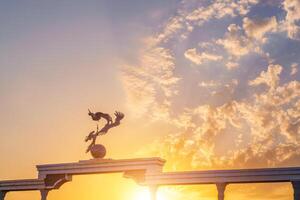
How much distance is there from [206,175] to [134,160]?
498cm

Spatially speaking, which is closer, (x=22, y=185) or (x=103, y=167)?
(x=103, y=167)

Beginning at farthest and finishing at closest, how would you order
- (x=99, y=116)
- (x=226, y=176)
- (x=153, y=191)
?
(x=99, y=116) < (x=153, y=191) < (x=226, y=176)

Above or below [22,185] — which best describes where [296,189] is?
below

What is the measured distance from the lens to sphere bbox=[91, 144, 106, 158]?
132ft

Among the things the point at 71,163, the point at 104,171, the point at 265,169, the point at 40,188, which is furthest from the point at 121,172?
the point at 265,169

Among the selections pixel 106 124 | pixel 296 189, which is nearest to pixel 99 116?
pixel 106 124

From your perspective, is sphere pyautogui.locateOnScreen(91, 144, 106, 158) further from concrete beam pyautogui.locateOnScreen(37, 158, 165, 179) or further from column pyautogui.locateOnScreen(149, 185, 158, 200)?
column pyautogui.locateOnScreen(149, 185, 158, 200)

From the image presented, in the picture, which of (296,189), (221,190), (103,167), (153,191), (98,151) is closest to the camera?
(296,189)

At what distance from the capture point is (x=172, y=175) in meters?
37.2

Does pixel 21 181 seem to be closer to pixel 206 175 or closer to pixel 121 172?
pixel 121 172

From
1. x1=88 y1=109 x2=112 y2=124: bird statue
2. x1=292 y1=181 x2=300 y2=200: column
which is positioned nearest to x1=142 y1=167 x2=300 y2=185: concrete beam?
x1=292 y1=181 x2=300 y2=200: column

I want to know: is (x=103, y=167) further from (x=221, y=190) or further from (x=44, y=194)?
(x=221, y=190)

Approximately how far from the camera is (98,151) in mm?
40094

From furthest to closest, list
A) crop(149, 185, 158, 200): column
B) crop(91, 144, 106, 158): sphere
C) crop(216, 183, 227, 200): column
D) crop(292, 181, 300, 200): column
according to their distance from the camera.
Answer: crop(91, 144, 106, 158): sphere < crop(149, 185, 158, 200): column < crop(216, 183, 227, 200): column < crop(292, 181, 300, 200): column
